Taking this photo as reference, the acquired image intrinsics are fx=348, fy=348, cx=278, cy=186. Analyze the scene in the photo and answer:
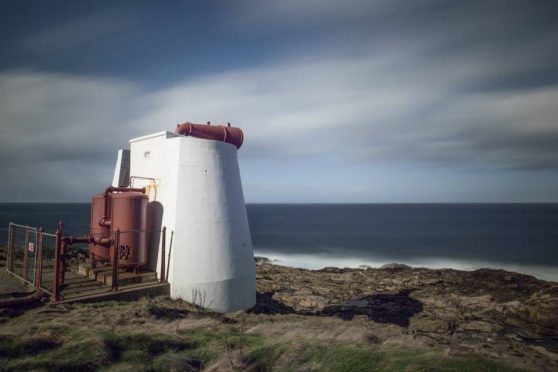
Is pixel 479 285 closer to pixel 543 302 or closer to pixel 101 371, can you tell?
pixel 543 302

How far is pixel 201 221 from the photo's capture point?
838 cm

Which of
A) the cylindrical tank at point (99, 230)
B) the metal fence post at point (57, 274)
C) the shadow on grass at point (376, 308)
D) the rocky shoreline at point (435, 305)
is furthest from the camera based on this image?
the shadow on grass at point (376, 308)

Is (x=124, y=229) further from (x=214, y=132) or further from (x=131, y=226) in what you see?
(x=214, y=132)

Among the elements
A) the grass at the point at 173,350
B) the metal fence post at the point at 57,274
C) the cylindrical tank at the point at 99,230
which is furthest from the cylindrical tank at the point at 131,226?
the grass at the point at 173,350

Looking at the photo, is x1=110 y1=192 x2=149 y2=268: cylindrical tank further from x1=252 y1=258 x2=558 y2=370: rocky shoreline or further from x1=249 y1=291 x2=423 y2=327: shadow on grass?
x1=249 y1=291 x2=423 y2=327: shadow on grass

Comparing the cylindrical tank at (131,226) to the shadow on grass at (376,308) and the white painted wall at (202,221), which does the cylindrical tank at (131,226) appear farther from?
the shadow on grass at (376,308)

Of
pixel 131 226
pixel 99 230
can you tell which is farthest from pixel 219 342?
pixel 99 230

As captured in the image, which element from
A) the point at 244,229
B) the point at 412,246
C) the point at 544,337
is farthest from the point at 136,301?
the point at 412,246

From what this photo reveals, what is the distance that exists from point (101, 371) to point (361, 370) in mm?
3477

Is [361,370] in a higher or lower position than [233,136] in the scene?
lower

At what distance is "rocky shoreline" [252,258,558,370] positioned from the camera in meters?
10.2

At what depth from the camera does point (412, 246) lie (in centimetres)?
4478

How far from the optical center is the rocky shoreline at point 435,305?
10.2m

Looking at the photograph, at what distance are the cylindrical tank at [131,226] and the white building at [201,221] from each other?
347 mm
